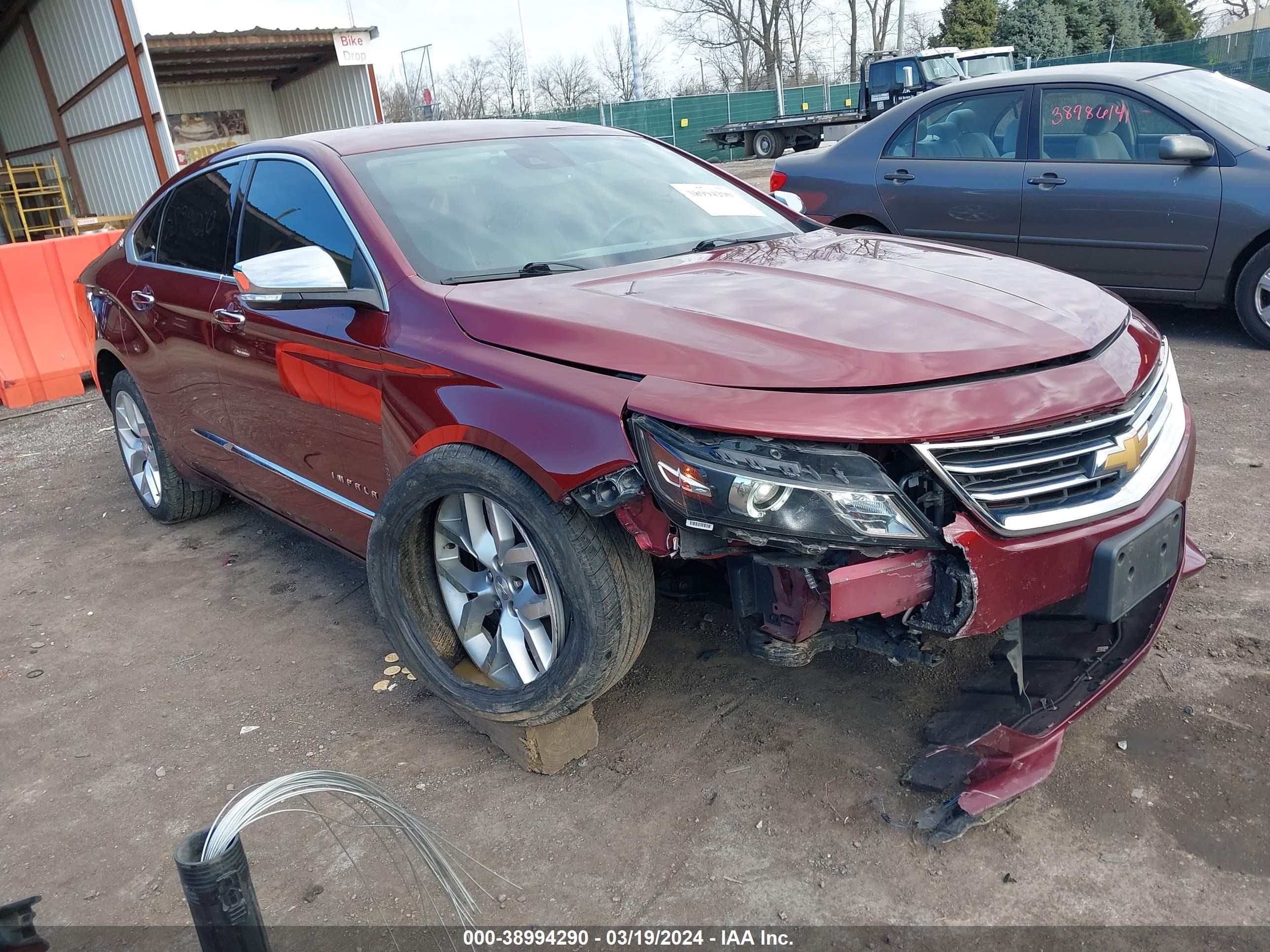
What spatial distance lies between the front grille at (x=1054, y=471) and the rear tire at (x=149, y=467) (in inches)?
146

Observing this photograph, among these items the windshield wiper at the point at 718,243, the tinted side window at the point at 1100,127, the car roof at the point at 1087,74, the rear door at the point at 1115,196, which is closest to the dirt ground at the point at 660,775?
the windshield wiper at the point at 718,243

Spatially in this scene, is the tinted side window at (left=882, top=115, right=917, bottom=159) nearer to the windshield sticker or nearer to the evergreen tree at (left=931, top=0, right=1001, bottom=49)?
the windshield sticker

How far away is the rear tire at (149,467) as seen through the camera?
4695 mm

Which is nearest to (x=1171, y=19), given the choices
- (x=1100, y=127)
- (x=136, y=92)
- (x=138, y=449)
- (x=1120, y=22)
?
(x=1120, y=22)

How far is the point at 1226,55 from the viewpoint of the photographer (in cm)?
2434

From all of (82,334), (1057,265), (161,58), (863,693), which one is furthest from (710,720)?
(161,58)

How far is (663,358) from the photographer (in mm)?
2234

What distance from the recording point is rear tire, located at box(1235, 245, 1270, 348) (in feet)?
18.6

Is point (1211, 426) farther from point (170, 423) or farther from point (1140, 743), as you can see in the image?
point (170, 423)

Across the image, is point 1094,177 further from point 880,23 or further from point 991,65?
point 880,23

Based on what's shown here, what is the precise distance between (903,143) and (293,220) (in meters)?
4.87

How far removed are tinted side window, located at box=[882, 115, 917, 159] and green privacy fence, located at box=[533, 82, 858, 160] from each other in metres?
26.7

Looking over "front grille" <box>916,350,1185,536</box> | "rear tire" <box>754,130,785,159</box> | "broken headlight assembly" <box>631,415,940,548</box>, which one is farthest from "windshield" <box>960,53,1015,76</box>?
"broken headlight assembly" <box>631,415,940,548</box>

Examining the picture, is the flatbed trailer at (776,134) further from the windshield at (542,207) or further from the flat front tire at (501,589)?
the flat front tire at (501,589)
